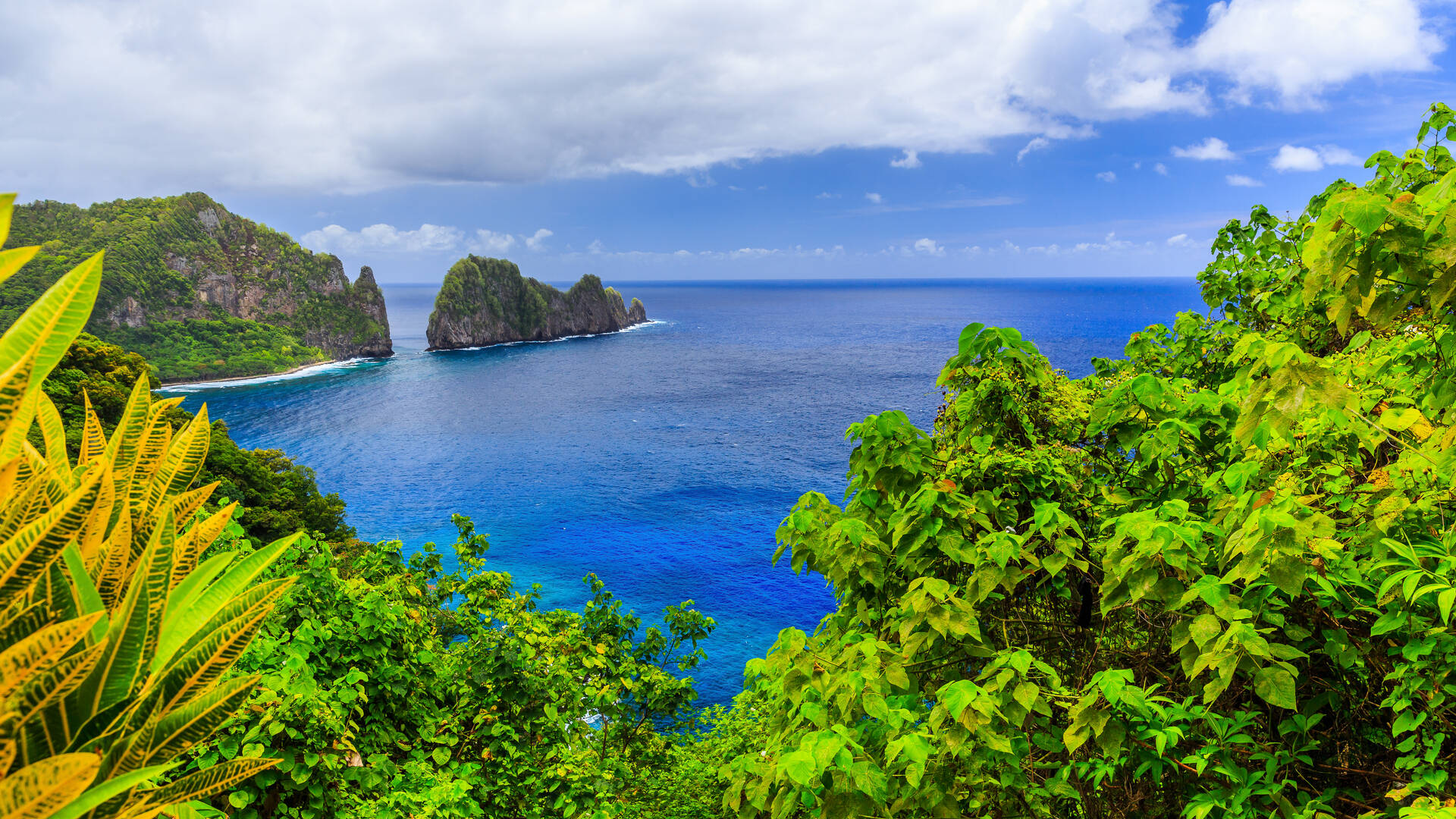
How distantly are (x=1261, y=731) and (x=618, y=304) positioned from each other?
6308 inches

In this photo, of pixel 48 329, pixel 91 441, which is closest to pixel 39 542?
pixel 48 329

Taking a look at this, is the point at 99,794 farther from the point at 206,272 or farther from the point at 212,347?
the point at 206,272

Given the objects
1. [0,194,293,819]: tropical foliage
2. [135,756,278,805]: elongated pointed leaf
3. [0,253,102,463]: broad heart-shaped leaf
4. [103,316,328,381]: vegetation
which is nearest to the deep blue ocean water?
[103,316,328,381]: vegetation

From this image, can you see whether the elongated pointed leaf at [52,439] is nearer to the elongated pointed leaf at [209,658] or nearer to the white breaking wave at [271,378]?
the elongated pointed leaf at [209,658]

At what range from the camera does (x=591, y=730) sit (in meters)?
9.62

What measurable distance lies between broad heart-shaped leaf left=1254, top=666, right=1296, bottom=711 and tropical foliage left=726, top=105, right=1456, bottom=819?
13 mm

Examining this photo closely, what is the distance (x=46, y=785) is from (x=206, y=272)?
465ft

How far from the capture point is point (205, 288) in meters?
112

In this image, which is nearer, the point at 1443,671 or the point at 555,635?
the point at 1443,671

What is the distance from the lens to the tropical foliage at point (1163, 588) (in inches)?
132

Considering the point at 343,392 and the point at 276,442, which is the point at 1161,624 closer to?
the point at 276,442

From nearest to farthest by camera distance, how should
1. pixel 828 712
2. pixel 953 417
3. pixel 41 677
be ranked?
pixel 41 677
pixel 828 712
pixel 953 417

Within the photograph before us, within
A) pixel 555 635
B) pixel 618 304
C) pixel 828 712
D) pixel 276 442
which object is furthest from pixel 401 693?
pixel 618 304

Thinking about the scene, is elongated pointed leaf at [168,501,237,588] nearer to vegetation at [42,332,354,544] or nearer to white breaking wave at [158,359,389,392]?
vegetation at [42,332,354,544]
